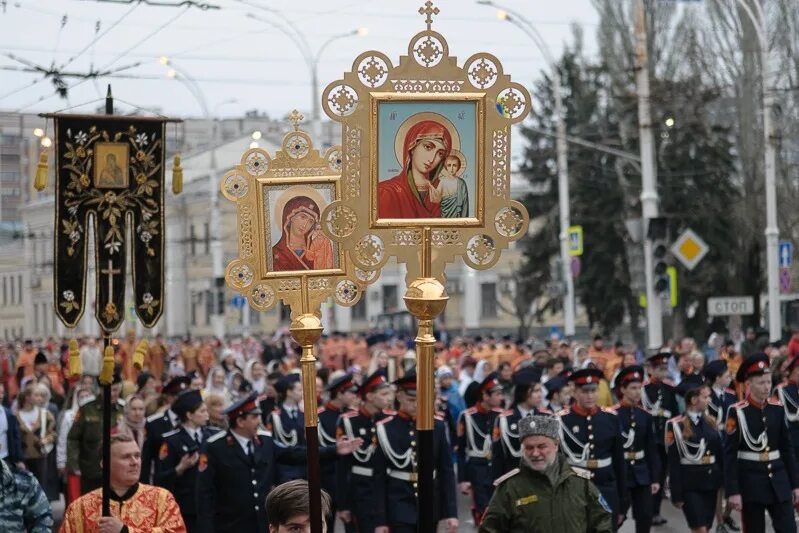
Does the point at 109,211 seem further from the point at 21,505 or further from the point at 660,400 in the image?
the point at 660,400

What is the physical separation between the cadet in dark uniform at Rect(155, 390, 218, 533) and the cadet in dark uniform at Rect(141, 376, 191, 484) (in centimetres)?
65

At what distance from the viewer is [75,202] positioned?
357 inches

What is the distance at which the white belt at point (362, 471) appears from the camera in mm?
13910

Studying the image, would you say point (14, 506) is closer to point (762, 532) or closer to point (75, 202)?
point (75, 202)

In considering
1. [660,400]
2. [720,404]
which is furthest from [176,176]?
[660,400]

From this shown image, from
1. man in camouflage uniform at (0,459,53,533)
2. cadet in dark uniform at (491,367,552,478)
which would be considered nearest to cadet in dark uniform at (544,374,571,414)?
cadet in dark uniform at (491,367,552,478)

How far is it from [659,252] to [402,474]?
1280cm

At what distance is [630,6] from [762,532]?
107 ft

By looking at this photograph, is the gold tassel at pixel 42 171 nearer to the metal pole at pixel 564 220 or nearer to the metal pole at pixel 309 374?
the metal pole at pixel 309 374

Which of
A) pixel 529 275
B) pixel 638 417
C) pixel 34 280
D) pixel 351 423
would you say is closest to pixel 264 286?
pixel 351 423

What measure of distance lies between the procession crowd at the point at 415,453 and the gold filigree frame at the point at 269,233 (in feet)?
3.94

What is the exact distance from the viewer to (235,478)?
12461 millimetres

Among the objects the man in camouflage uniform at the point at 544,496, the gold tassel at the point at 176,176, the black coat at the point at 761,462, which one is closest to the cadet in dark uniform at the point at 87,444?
the black coat at the point at 761,462

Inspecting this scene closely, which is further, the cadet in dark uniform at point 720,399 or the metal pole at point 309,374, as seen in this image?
the cadet in dark uniform at point 720,399
